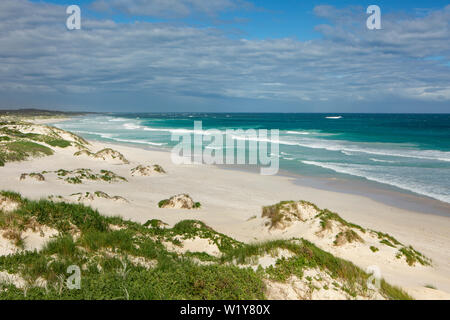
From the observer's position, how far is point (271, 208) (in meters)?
14.3

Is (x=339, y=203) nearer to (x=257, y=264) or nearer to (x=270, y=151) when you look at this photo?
(x=257, y=264)

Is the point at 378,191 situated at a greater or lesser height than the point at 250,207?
greater

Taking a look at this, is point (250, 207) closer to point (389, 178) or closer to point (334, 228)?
point (334, 228)

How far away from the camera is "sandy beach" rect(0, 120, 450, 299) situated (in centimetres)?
1059

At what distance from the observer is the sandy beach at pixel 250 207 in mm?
10586

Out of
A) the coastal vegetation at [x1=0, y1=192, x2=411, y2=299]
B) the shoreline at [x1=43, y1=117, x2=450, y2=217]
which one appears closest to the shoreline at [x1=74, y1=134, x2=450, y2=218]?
the shoreline at [x1=43, y1=117, x2=450, y2=217]

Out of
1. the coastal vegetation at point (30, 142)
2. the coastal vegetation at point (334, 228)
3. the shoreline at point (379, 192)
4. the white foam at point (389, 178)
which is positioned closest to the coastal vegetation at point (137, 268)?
the coastal vegetation at point (334, 228)

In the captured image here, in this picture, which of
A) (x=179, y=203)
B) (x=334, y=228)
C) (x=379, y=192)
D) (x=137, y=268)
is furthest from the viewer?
(x=379, y=192)

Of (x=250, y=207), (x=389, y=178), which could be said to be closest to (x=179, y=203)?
(x=250, y=207)

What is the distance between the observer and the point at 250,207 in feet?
57.9

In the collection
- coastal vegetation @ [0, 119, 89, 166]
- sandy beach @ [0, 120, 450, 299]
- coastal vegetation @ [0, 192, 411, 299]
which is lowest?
sandy beach @ [0, 120, 450, 299]

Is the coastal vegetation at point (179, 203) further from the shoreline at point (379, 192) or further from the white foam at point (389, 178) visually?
the white foam at point (389, 178)

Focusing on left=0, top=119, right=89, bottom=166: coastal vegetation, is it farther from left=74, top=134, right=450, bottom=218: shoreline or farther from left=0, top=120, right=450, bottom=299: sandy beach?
left=74, top=134, right=450, bottom=218: shoreline

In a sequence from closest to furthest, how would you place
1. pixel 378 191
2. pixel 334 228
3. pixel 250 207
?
pixel 334 228 → pixel 250 207 → pixel 378 191
